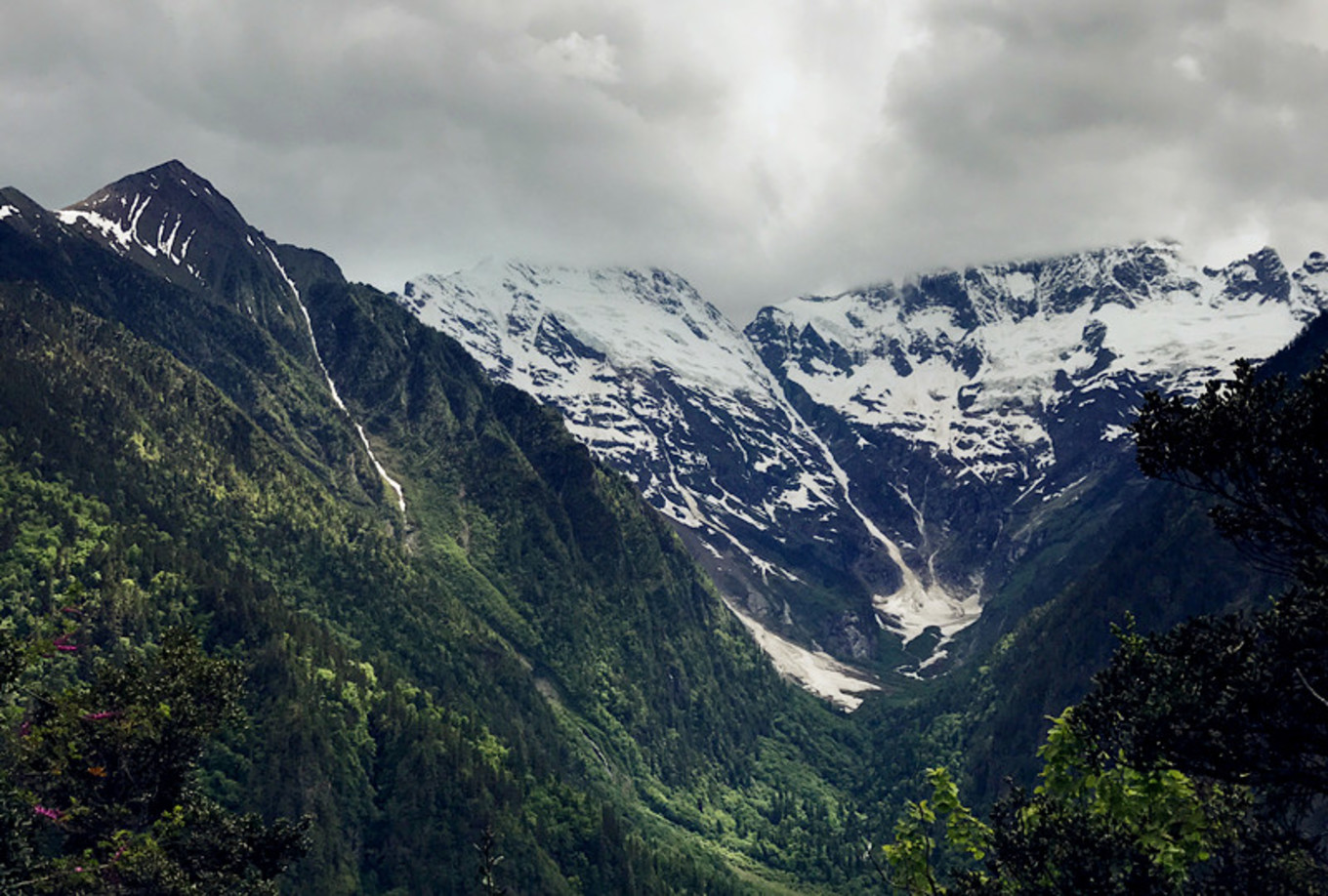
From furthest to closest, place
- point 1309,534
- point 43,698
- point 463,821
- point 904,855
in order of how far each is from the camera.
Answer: point 463,821 → point 43,698 → point 904,855 → point 1309,534

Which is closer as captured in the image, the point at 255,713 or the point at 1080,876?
the point at 1080,876

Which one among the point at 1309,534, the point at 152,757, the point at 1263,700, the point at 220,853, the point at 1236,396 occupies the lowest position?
the point at 220,853

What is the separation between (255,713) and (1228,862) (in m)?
182

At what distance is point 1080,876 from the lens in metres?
30.7

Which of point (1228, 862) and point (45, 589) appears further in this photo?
point (45, 589)

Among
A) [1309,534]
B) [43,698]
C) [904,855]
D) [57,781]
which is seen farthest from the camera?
[57,781]

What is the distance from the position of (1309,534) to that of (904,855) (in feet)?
46.6

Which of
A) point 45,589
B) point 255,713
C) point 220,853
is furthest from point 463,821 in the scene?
point 220,853

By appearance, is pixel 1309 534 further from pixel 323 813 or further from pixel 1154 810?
pixel 323 813

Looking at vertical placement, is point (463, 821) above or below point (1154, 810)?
below

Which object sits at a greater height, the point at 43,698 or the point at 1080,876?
the point at 1080,876

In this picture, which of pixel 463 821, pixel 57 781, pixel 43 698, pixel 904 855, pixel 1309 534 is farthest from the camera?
pixel 463 821

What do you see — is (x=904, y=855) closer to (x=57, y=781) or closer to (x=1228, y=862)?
(x=1228, y=862)

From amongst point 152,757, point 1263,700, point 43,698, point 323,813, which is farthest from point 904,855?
point 323,813
